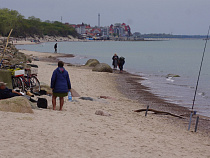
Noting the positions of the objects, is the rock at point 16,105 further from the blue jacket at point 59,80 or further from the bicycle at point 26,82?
the bicycle at point 26,82

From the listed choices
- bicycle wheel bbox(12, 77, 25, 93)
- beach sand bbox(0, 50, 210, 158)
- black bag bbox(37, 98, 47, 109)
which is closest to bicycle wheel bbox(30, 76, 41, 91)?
bicycle wheel bbox(12, 77, 25, 93)

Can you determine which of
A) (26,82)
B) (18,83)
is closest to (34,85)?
(26,82)

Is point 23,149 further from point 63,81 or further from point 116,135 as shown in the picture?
point 63,81

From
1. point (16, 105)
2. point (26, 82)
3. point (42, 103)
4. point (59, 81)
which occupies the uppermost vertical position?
point (59, 81)

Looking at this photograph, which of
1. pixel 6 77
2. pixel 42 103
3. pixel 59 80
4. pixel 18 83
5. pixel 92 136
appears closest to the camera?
pixel 92 136

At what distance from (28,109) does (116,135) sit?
245 centimetres

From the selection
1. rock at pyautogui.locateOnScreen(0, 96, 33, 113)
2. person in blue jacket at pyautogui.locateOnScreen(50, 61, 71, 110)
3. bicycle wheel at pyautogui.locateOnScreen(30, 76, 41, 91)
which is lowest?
bicycle wheel at pyautogui.locateOnScreen(30, 76, 41, 91)

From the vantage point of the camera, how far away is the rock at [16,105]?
897cm

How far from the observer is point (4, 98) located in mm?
10070

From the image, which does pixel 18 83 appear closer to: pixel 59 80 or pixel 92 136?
pixel 59 80

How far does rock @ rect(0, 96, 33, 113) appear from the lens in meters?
8.97

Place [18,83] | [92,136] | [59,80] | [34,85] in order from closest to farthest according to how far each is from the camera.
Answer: [92,136], [59,80], [18,83], [34,85]

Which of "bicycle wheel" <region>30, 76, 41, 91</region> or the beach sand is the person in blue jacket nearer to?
the beach sand

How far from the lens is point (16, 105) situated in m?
9.02
